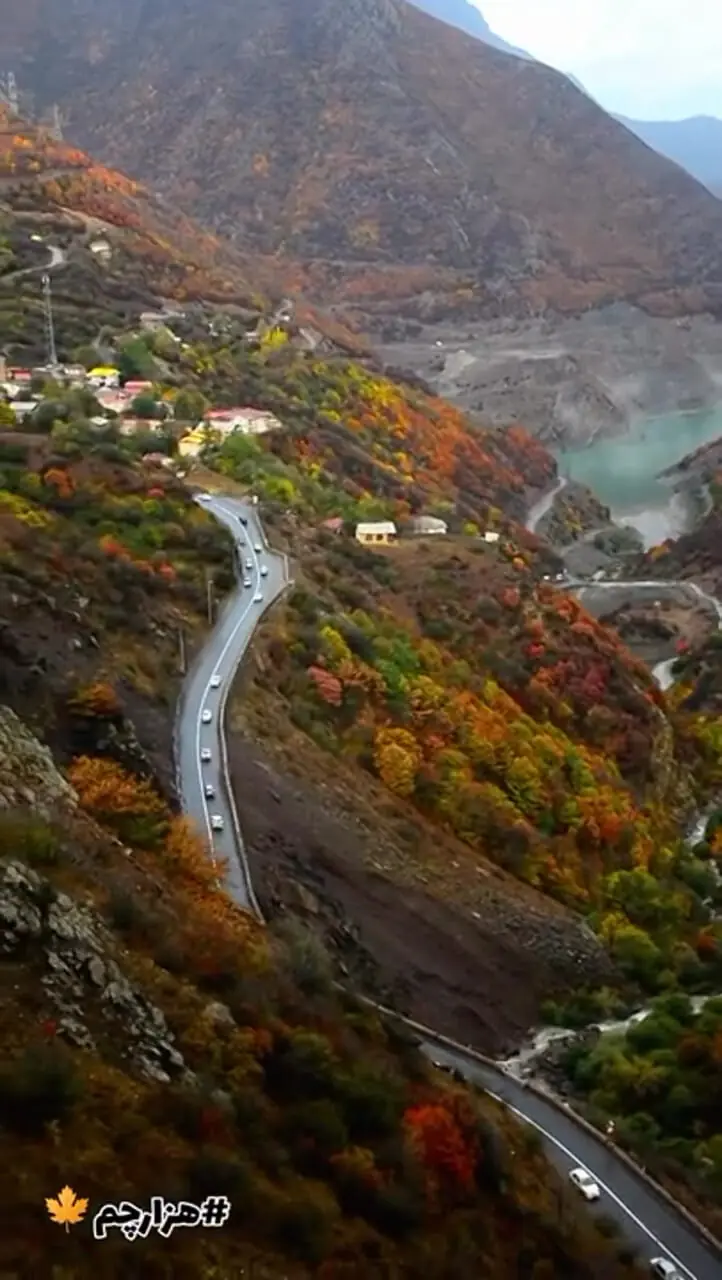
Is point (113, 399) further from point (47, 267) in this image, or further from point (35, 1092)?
point (35, 1092)

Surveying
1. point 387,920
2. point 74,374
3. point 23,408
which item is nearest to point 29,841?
point 387,920

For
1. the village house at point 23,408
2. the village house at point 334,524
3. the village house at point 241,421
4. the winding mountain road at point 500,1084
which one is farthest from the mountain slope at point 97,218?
the winding mountain road at point 500,1084

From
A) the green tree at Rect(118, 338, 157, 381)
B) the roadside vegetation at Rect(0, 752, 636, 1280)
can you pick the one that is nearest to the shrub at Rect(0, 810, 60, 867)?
the roadside vegetation at Rect(0, 752, 636, 1280)

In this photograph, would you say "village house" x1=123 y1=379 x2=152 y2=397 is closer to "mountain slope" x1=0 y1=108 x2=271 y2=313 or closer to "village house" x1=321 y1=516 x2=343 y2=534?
"village house" x1=321 y1=516 x2=343 y2=534

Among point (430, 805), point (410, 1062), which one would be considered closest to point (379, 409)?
point (430, 805)

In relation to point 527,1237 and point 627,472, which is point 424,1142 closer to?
point 527,1237
